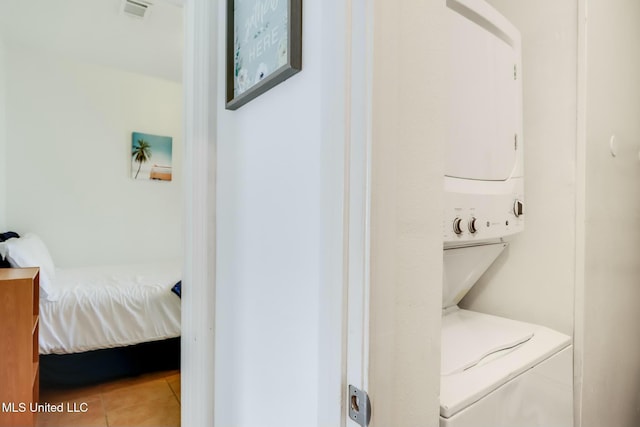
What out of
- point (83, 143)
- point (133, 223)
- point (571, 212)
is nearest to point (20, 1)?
point (83, 143)

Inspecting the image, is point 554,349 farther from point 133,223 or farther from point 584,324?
point 133,223

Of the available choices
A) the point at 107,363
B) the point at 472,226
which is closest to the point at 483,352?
the point at 472,226

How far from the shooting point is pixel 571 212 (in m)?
1.08

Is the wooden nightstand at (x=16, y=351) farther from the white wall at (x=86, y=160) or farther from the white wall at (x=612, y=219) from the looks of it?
the white wall at (x=612, y=219)

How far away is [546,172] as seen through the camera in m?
1.14

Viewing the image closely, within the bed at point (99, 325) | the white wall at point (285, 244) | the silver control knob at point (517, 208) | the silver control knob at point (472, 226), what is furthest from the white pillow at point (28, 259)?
the silver control knob at point (517, 208)

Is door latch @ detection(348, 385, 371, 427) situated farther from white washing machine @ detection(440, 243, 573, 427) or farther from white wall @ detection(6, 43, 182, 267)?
white wall @ detection(6, 43, 182, 267)

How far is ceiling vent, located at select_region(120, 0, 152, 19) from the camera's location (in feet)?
7.30

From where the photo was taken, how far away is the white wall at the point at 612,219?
107cm

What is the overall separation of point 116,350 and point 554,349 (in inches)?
95.4

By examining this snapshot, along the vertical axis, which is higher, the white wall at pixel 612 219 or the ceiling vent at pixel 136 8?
the ceiling vent at pixel 136 8

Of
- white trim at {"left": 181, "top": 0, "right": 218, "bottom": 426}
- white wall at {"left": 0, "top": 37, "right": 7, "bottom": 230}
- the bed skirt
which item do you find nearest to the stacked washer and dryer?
white trim at {"left": 181, "top": 0, "right": 218, "bottom": 426}

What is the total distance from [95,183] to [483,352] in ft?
12.0

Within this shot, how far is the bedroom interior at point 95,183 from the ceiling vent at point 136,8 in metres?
0.05
